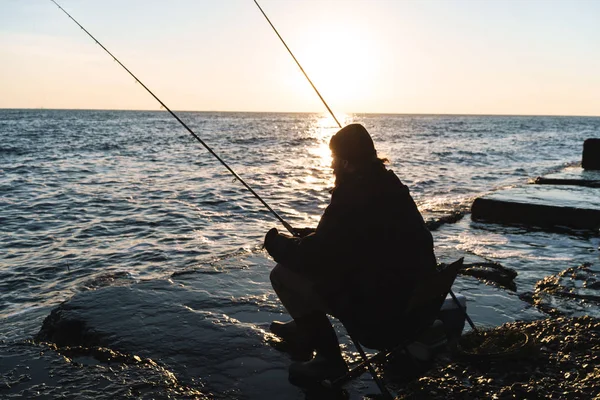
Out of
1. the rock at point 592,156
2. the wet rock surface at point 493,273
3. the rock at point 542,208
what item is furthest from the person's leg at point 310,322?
the rock at point 592,156

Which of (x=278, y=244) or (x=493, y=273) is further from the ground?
(x=278, y=244)

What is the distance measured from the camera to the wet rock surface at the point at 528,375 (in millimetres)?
3354

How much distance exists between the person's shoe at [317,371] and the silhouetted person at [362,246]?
1.34ft

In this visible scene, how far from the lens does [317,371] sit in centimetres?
358

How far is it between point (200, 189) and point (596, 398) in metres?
15.2

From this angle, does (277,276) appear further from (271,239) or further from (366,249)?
(366,249)

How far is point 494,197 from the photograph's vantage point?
10.1m

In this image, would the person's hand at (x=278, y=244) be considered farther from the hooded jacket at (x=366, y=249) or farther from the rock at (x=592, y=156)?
the rock at (x=592, y=156)

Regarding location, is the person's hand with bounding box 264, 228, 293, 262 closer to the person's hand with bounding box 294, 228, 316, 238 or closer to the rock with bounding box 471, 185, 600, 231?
the person's hand with bounding box 294, 228, 316, 238

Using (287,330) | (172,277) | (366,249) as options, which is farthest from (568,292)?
(172,277)

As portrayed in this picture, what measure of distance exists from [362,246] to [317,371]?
1125mm

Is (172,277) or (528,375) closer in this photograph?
(528,375)

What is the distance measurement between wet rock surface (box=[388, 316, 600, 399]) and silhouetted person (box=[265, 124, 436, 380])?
0.59 m

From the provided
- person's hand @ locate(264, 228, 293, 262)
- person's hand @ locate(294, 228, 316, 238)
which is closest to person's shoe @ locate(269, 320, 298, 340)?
person's hand @ locate(294, 228, 316, 238)
